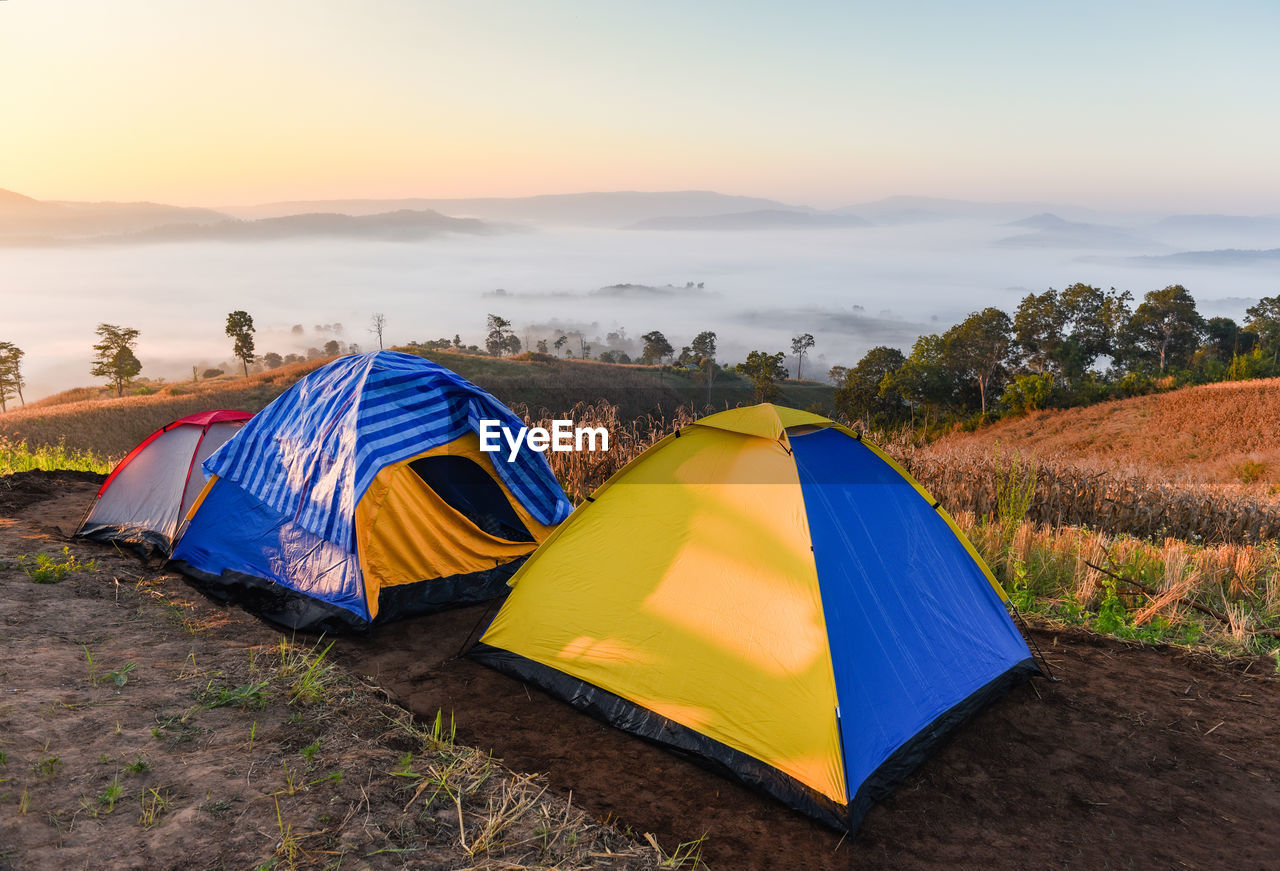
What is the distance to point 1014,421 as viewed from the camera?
54969 millimetres

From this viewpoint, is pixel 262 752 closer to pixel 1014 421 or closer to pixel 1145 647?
pixel 1145 647

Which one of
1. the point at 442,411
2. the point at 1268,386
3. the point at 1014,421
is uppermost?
the point at 442,411

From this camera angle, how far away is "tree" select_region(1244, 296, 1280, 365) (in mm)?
68062

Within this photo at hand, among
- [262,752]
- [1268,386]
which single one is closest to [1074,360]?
[1268,386]

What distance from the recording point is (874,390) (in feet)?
206

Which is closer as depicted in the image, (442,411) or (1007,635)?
(1007,635)

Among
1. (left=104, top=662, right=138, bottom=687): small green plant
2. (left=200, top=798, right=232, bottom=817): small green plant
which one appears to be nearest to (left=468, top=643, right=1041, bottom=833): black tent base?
(left=200, top=798, right=232, bottom=817): small green plant

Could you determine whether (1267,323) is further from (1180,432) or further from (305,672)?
(305,672)

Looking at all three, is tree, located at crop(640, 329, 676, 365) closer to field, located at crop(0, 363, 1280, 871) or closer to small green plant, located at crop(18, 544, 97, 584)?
field, located at crop(0, 363, 1280, 871)

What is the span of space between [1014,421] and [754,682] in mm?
56939

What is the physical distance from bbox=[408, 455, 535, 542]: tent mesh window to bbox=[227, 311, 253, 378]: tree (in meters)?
72.1

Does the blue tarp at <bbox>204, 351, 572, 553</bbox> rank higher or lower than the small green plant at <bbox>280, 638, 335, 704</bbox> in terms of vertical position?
higher

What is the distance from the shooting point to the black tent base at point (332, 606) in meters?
6.35

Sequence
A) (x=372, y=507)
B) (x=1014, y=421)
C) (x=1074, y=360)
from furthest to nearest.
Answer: (x=1074, y=360) < (x=1014, y=421) < (x=372, y=507)
